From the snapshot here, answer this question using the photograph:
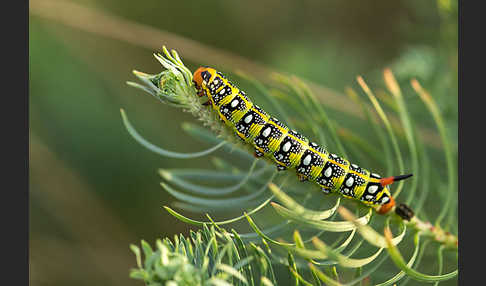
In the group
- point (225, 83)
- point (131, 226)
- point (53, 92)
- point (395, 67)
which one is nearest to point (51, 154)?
point (53, 92)

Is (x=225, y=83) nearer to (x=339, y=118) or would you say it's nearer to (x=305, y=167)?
(x=305, y=167)

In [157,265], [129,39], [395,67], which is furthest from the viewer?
[129,39]

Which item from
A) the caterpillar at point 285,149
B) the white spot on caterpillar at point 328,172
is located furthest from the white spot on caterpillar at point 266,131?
the white spot on caterpillar at point 328,172

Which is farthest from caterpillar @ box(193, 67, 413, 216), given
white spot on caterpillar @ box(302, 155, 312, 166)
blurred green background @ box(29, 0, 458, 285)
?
blurred green background @ box(29, 0, 458, 285)

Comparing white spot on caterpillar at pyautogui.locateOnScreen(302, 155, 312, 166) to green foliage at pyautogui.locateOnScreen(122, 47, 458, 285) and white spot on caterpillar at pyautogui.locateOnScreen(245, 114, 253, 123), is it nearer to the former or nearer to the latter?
green foliage at pyautogui.locateOnScreen(122, 47, 458, 285)

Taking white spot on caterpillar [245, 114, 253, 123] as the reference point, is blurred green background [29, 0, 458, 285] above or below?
above

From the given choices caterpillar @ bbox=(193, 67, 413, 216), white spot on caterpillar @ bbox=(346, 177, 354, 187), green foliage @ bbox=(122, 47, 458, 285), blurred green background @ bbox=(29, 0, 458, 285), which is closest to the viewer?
green foliage @ bbox=(122, 47, 458, 285)
